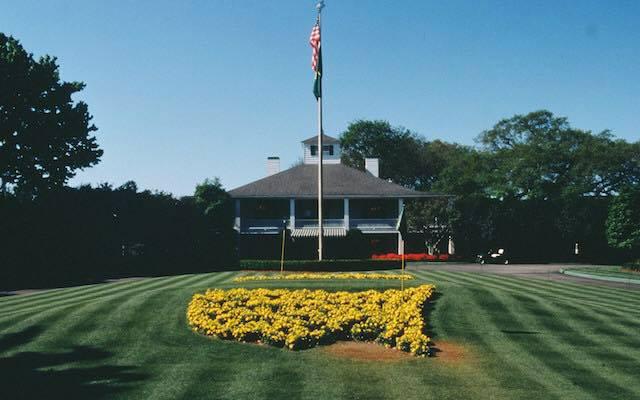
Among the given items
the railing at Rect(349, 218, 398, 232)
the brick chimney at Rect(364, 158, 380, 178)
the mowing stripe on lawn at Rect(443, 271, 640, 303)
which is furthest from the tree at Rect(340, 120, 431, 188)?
the mowing stripe on lawn at Rect(443, 271, 640, 303)

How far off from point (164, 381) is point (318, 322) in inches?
183

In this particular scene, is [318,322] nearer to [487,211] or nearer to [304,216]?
[304,216]

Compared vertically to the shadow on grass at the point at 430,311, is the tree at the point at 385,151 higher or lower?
higher

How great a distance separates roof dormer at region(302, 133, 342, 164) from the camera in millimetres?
62781

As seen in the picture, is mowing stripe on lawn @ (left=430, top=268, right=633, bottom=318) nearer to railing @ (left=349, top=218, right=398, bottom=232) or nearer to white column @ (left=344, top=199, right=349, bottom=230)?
railing @ (left=349, top=218, right=398, bottom=232)

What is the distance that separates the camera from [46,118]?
45.4 meters

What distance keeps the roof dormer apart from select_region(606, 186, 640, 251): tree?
90.7ft

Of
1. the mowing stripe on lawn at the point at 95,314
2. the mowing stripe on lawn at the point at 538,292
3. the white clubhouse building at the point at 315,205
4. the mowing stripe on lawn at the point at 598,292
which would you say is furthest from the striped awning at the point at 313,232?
the mowing stripe on lawn at the point at 95,314

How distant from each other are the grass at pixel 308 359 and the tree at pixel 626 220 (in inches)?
1295

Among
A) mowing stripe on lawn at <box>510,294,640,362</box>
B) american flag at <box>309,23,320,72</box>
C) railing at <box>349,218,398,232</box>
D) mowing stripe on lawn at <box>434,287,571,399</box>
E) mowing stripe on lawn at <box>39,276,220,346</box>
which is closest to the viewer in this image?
mowing stripe on lawn at <box>434,287,571,399</box>

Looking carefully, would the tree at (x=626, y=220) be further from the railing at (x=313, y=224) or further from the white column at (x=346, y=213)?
the white column at (x=346, y=213)

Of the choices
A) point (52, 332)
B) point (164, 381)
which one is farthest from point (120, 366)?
point (52, 332)

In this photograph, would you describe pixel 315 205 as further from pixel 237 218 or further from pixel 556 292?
pixel 556 292

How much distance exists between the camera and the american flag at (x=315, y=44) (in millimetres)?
30922
